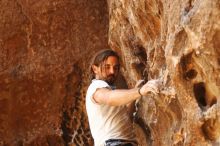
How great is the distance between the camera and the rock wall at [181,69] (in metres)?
2.88

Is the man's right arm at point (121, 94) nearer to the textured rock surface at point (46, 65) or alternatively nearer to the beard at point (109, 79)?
the beard at point (109, 79)

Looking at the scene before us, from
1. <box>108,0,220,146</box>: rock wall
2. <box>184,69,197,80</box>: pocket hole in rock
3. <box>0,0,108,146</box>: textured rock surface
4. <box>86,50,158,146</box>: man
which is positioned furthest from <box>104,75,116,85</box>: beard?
<box>0,0,108,146</box>: textured rock surface

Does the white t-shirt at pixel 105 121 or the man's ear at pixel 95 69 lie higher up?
the man's ear at pixel 95 69

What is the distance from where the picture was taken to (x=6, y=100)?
19.2ft

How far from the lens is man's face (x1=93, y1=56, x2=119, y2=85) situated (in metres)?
3.20

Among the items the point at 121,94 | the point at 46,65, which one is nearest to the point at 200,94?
the point at 121,94

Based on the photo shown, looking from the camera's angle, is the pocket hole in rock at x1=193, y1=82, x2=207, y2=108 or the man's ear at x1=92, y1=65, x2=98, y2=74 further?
the man's ear at x1=92, y1=65, x2=98, y2=74

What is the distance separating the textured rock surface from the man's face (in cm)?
253

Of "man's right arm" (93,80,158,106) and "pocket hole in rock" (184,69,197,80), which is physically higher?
"pocket hole in rock" (184,69,197,80)

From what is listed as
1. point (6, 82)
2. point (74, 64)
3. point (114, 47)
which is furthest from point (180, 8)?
point (6, 82)

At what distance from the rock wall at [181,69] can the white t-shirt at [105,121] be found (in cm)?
32

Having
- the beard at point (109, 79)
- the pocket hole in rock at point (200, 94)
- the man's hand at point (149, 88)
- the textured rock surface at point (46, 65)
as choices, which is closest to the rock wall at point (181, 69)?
the pocket hole in rock at point (200, 94)

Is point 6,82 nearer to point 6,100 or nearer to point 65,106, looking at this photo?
point 6,100

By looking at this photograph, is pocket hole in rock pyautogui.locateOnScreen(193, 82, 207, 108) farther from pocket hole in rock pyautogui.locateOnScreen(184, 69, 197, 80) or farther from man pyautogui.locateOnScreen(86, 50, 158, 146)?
man pyautogui.locateOnScreen(86, 50, 158, 146)
